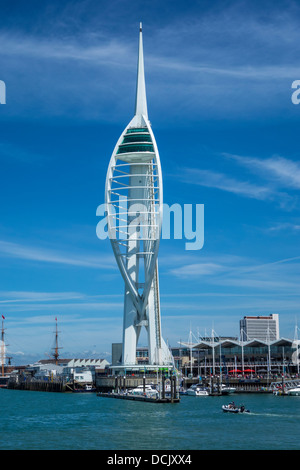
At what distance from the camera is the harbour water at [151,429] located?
4688 cm

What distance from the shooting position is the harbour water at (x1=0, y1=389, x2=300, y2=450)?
46875 millimetres

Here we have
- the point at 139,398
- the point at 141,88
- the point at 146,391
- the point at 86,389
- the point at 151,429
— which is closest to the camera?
the point at 151,429

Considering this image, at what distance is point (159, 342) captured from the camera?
12638cm

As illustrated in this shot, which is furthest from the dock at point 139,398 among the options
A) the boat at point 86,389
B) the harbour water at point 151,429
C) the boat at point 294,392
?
the boat at point 294,392

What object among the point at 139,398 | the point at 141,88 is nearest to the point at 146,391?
the point at 139,398

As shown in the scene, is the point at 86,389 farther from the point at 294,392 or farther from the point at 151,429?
the point at 151,429

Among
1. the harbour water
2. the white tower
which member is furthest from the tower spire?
the harbour water

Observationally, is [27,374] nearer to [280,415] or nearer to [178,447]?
[280,415]

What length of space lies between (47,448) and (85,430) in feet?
32.5

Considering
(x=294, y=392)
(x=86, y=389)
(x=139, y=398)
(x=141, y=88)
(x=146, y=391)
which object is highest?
(x=141, y=88)

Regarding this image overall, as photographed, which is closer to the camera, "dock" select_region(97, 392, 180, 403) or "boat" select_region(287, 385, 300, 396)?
"dock" select_region(97, 392, 180, 403)

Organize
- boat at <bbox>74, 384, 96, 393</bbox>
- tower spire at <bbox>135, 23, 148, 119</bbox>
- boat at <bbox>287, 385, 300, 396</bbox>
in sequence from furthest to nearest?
boat at <bbox>74, 384, 96, 393</bbox>, tower spire at <bbox>135, 23, 148, 119</bbox>, boat at <bbox>287, 385, 300, 396</bbox>

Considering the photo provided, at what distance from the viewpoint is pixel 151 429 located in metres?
54.9

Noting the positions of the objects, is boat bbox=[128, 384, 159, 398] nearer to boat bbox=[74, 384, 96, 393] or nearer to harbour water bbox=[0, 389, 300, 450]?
harbour water bbox=[0, 389, 300, 450]
